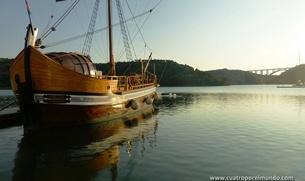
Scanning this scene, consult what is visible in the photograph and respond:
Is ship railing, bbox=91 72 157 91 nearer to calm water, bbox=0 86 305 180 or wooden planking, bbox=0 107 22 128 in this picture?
calm water, bbox=0 86 305 180

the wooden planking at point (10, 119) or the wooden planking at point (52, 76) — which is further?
the wooden planking at point (10, 119)

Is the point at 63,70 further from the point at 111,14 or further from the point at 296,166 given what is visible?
the point at 296,166

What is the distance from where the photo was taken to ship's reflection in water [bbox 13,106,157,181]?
944cm

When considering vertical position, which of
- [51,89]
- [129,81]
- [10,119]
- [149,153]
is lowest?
[149,153]

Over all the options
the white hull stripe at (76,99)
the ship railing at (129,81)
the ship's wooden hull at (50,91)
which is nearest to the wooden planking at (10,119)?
the ship's wooden hull at (50,91)

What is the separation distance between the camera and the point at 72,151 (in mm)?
12531

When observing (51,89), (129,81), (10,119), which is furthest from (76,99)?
(129,81)

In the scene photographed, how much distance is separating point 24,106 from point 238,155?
13.4m

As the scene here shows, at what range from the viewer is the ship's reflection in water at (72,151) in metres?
9.44

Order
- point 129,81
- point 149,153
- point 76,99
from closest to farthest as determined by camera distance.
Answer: point 149,153, point 76,99, point 129,81

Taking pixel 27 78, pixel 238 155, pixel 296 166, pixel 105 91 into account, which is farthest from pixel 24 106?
pixel 296 166

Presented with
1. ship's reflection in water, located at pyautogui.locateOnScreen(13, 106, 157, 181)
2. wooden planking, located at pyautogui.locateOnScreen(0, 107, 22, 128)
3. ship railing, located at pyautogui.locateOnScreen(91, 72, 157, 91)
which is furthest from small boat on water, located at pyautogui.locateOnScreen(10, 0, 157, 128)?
wooden planking, located at pyautogui.locateOnScreen(0, 107, 22, 128)

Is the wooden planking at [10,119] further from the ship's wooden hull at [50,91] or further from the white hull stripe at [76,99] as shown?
the white hull stripe at [76,99]

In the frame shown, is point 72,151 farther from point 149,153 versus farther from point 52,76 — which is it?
point 52,76
